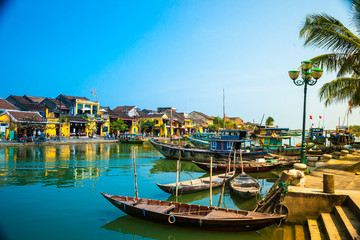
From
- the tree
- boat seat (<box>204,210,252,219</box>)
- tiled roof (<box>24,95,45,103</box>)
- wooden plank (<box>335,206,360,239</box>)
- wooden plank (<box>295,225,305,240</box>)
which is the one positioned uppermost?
tiled roof (<box>24,95,45,103</box>)

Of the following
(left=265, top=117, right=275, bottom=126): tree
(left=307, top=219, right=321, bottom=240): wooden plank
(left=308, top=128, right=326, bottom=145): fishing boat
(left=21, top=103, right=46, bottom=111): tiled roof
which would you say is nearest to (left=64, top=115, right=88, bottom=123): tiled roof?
(left=21, top=103, right=46, bottom=111): tiled roof

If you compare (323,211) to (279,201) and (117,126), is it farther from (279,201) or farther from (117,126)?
(117,126)

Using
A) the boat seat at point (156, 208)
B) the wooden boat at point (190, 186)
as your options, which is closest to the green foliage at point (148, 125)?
the wooden boat at point (190, 186)

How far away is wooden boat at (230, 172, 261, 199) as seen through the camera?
11.3 meters

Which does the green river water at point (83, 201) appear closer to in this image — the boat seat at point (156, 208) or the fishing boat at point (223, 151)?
the boat seat at point (156, 208)

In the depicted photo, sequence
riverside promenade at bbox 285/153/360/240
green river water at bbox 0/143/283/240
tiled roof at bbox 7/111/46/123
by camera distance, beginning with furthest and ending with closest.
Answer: tiled roof at bbox 7/111/46/123 → green river water at bbox 0/143/283/240 → riverside promenade at bbox 285/153/360/240

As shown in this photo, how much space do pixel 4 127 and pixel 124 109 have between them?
30.5 m

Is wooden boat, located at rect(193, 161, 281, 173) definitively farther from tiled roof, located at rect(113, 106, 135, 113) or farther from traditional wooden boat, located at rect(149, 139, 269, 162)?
tiled roof, located at rect(113, 106, 135, 113)

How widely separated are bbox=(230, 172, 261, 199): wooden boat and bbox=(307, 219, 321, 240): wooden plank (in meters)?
4.05

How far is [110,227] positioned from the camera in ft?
29.2

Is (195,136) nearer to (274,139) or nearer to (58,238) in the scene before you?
(274,139)

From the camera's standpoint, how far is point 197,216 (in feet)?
26.3

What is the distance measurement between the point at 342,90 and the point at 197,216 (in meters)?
8.94

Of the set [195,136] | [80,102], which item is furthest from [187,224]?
[80,102]
